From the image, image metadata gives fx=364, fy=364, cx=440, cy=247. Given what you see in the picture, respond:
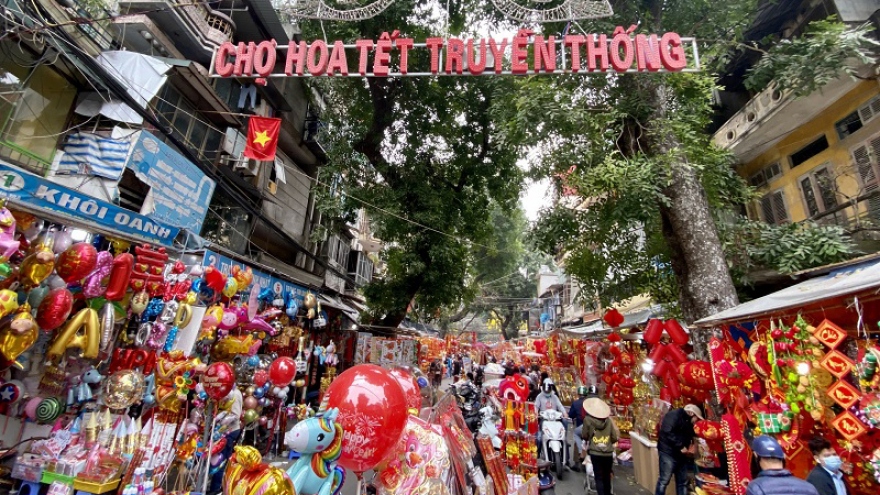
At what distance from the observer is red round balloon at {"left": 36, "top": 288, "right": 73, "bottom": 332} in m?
3.58

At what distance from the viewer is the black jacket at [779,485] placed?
2.80 metres

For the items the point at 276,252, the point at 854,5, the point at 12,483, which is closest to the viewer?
the point at 12,483

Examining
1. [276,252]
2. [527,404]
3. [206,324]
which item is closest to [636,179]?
[527,404]

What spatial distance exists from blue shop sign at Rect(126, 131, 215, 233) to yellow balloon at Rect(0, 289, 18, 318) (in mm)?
3542

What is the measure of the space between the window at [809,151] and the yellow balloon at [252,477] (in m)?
11.8

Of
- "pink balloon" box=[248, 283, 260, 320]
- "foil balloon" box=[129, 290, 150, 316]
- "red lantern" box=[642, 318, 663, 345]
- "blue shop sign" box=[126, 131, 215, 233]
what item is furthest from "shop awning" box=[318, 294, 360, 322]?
"red lantern" box=[642, 318, 663, 345]

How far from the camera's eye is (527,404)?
18.1 ft

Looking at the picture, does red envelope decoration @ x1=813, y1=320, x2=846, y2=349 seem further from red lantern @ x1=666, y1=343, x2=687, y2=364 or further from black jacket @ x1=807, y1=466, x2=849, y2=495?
red lantern @ x1=666, y1=343, x2=687, y2=364

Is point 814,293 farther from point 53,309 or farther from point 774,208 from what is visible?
point 774,208

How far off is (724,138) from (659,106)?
4235 millimetres

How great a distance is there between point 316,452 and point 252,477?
43 cm

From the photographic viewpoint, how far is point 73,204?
4344mm

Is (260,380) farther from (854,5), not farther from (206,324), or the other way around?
(854,5)

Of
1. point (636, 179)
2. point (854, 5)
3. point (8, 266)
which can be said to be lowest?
point (8, 266)
